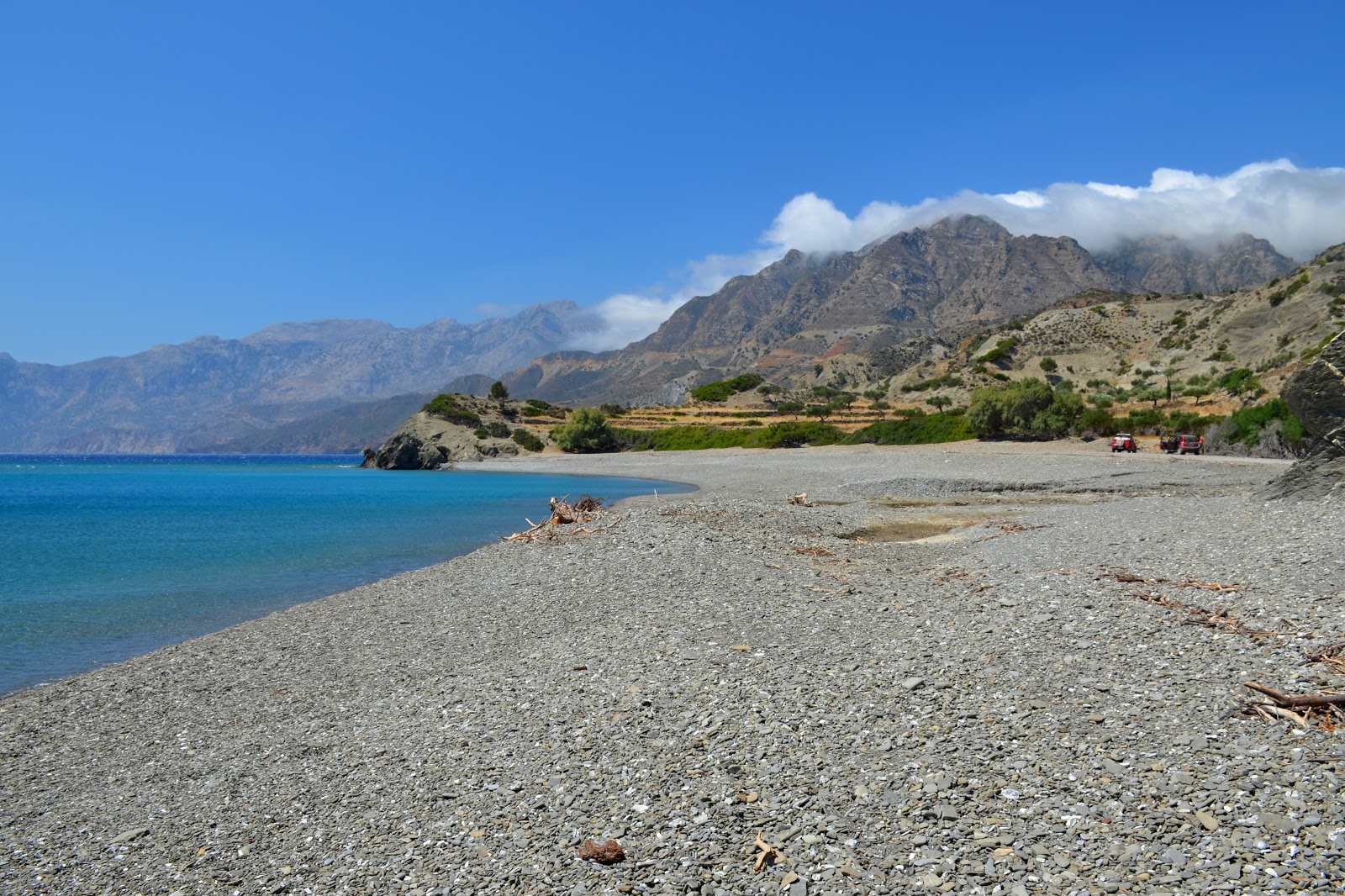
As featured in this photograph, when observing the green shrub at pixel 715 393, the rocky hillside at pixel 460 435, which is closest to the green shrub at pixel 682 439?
the rocky hillside at pixel 460 435

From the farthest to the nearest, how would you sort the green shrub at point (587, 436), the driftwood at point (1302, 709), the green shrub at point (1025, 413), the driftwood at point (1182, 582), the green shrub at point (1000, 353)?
the green shrub at point (587, 436) → the green shrub at point (1000, 353) → the green shrub at point (1025, 413) → the driftwood at point (1182, 582) → the driftwood at point (1302, 709)

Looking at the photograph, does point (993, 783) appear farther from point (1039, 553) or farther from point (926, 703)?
point (1039, 553)

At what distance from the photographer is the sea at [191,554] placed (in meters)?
15.3

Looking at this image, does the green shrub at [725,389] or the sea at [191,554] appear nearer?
the sea at [191,554]

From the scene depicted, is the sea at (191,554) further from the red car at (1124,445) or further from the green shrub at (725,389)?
the green shrub at (725,389)

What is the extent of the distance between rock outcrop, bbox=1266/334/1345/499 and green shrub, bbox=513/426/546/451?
3397 inches

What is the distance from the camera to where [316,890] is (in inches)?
223

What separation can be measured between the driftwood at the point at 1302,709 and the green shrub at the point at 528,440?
94.2m

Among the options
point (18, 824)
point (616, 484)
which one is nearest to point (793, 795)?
point (18, 824)

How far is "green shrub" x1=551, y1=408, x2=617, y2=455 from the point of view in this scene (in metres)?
95.0

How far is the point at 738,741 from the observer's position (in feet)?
23.0

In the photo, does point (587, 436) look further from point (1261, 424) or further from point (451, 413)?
point (1261, 424)

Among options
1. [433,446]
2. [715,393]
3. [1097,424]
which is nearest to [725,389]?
[715,393]

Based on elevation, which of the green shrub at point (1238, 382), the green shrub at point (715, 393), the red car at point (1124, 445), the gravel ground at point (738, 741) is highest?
the green shrub at point (715, 393)
